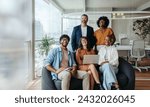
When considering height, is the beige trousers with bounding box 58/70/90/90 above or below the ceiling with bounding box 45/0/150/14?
below

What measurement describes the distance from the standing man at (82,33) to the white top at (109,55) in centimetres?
11

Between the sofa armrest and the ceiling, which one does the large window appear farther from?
the sofa armrest

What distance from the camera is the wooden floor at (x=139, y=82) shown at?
2.94m

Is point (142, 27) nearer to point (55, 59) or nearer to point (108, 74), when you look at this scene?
point (108, 74)

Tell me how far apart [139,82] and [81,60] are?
545mm

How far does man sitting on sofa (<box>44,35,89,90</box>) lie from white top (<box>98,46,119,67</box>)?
207 mm

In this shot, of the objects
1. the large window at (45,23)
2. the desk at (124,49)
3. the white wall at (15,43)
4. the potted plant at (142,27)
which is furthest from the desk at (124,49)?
the white wall at (15,43)

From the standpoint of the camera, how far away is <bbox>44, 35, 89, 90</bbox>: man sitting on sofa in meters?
2.96

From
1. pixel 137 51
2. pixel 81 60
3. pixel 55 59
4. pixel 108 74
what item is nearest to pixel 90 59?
pixel 81 60

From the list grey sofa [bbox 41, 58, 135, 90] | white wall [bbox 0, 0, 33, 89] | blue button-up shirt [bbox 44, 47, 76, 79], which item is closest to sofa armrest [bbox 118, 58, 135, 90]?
grey sofa [bbox 41, 58, 135, 90]

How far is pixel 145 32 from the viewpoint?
9.71ft

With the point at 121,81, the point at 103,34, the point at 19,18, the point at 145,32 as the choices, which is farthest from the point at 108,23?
the point at 19,18

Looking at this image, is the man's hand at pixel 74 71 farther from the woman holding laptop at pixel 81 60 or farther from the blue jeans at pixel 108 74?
the blue jeans at pixel 108 74

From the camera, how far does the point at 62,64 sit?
9.75ft
